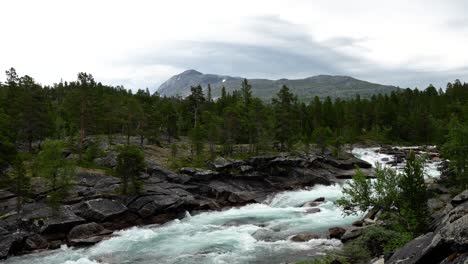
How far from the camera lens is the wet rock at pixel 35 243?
39.9 meters

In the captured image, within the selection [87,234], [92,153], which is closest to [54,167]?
[87,234]

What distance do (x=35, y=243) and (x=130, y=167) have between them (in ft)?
49.3

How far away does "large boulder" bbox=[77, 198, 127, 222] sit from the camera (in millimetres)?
46781

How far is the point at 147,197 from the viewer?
52.5 m

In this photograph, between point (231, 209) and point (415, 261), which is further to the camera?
point (231, 209)

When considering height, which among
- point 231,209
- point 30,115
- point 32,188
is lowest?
point 231,209

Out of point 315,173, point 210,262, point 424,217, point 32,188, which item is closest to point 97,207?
point 32,188

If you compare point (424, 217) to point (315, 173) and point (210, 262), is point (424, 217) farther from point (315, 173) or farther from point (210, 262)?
point (315, 173)

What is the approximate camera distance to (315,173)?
78625 millimetres

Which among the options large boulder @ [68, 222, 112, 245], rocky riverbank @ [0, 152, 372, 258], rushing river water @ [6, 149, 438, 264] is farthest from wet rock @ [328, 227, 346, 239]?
large boulder @ [68, 222, 112, 245]

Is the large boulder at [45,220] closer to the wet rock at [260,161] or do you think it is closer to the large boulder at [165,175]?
the large boulder at [165,175]

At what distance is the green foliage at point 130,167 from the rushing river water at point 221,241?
22.0 feet

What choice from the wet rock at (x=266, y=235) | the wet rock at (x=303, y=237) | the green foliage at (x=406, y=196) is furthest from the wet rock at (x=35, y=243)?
the green foliage at (x=406, y=196)

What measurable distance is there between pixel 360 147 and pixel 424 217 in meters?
97.7
